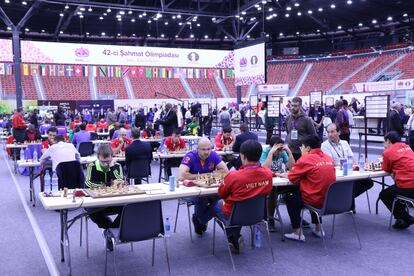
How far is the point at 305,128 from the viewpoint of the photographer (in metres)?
5.12

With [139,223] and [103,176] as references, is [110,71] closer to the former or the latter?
[103,176]

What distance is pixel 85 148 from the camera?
8203mm

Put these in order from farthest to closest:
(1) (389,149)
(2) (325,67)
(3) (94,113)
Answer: (2) (325,67), (3) (94,113), (1) (389,149)

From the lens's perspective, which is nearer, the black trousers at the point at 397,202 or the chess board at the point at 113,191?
the chess board at the point at 113,191

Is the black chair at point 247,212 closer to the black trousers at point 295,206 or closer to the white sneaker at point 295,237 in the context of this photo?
the black trousers at point 295,206

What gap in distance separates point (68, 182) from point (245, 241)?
7.15ft

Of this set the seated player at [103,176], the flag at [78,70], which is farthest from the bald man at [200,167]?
the flag at [78,70]

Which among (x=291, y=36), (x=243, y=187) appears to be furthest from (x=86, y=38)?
(x=243, y=187)

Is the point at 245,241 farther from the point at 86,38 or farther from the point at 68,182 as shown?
the point at 86,38

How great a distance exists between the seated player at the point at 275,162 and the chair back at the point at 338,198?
536 mm

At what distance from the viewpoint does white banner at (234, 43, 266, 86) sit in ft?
46.5

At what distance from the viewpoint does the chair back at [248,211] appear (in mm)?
3400

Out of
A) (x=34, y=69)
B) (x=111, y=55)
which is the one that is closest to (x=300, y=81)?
(x=111, y=55)

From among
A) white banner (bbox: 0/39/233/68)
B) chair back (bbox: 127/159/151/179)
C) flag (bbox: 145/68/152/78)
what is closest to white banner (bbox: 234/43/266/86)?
white banner (bbox: 0/39/233/68)
